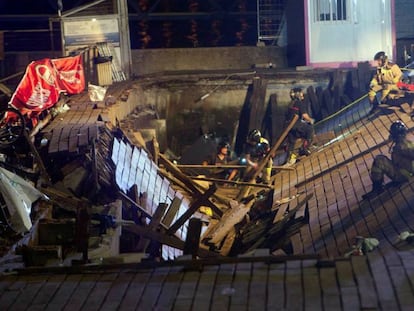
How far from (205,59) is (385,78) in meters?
8.71

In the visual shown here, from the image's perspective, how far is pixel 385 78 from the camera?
66.9ft

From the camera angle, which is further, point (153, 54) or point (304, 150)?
point (153, 54)

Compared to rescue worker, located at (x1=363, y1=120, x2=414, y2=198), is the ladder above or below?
above

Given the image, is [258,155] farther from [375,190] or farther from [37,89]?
[375,190]

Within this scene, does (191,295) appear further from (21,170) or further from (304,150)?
(304,150)

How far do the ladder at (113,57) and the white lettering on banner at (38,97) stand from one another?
744 centimetres

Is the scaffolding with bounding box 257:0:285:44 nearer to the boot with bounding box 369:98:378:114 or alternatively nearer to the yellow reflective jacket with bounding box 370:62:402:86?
the boot with bounding box 369:98:378:114

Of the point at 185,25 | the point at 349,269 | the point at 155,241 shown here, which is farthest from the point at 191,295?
the point at 185,25

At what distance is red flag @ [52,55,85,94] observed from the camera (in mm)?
20875

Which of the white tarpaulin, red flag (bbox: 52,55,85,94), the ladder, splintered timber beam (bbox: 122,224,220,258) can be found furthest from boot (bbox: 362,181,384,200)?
the ladder

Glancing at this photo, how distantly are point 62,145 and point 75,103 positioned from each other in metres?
5.87

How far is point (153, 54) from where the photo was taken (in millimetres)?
27438

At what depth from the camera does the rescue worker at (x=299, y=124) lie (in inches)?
867

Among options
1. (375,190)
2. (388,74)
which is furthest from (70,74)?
(375,190)
